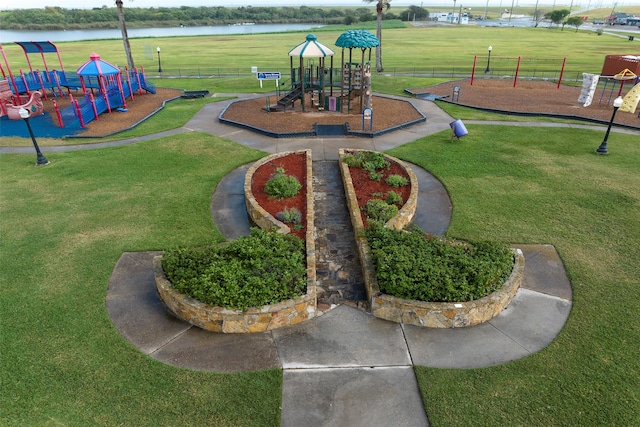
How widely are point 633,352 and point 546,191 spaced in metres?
6.88

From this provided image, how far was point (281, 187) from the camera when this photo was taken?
448 inches

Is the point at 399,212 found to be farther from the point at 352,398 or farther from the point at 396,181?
the point at 352,398

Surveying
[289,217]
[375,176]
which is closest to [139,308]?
[289,217]

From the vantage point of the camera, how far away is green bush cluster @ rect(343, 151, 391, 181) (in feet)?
42.9

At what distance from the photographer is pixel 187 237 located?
9.95 metres

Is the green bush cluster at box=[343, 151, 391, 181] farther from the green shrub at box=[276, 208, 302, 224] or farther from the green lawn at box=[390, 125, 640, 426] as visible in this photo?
the green shrub at box=[276, 208, 302, 224]

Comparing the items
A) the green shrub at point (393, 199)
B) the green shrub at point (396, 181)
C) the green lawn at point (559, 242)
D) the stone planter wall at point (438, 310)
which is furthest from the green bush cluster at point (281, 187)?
the stone planter wall at point (438, 310)

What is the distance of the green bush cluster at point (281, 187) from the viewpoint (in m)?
11.3

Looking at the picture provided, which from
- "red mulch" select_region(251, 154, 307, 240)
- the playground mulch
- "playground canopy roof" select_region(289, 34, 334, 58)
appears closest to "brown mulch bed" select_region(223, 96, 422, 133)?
"playground canopy roof" select_region(289, 34, 334, 58)

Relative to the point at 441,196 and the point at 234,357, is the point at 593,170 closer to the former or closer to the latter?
the point at 441,196

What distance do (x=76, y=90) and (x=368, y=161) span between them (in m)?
25.2

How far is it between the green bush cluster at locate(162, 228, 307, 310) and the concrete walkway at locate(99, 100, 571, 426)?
66 centimetres

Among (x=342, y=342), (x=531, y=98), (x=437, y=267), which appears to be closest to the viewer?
(x=342, y=342)

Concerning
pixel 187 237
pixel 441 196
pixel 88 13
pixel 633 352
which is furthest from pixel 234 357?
pixel 88 13
